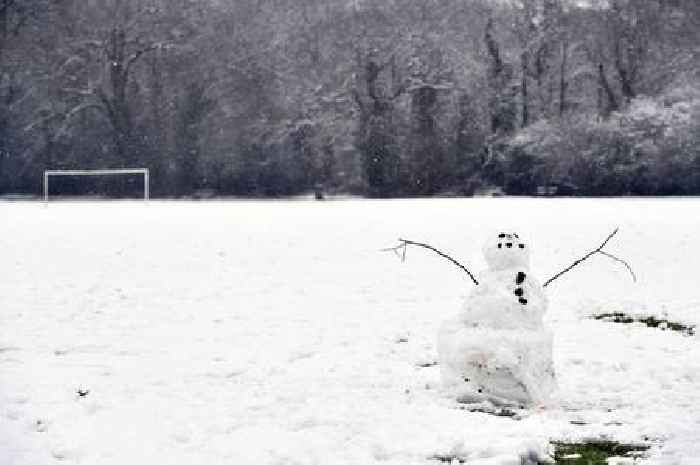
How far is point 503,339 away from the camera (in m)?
7.54

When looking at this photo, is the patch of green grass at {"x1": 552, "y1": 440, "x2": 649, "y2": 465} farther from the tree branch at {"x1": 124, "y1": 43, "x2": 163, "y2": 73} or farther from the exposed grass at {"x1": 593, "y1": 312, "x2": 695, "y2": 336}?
the tree branch at {"x1": 124, "y1": 43, "x2": 163, "y2": 73}

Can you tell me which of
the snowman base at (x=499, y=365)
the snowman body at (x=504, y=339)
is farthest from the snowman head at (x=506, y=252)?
the snowman base at (x=499, y=365)

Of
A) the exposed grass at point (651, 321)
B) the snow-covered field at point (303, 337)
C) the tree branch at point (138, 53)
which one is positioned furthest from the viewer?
the tree branch at point (138, 53)

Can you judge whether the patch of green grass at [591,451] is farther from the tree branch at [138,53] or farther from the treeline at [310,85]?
the tree branch at [138,53]

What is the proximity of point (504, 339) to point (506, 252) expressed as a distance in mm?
705

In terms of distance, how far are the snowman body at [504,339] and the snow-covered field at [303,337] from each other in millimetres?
267

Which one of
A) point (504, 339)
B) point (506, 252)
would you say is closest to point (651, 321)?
point (506, 252)

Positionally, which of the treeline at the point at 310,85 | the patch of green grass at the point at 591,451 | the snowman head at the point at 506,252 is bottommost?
the patch of green grass at the point at 591,451

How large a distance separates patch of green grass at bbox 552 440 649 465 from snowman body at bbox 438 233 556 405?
825mm

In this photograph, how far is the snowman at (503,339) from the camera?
755cm

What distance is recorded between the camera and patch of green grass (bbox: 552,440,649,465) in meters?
6.43

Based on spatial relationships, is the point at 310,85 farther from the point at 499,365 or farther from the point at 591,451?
the point at 591,451

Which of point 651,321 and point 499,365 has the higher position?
point 499,365

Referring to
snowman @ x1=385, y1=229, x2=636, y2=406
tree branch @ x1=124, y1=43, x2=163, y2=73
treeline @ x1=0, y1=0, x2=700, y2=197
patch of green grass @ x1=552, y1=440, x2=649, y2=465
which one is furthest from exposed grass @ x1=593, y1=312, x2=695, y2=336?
tree branch @ x1=124, y1=43, x2=163, y2=73
